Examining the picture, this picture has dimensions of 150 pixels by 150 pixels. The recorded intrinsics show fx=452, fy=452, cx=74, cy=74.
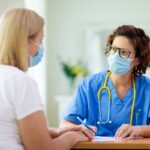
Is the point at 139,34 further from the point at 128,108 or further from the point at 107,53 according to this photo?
the point at 128,108

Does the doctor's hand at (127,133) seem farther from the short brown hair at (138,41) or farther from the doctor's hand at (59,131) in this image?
the short brown hair at (138,41)

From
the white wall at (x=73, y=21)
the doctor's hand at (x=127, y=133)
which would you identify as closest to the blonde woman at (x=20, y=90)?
the doctor's hand at (x=127, y=133)

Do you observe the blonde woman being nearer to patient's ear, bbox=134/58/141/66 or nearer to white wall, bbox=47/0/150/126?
patient's ear, bbox=134/58/141/66

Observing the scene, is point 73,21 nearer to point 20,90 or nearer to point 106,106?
point 106,106

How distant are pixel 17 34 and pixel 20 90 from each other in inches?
8.3

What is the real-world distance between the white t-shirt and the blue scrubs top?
30.1 inches

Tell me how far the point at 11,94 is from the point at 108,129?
35.2 inches

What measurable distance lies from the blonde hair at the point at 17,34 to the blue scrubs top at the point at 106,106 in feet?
2.54

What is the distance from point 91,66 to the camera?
5.72 meters

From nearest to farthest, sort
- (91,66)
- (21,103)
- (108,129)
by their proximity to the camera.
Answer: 1. (21,103)
2. (108,129)
3. (91,66)

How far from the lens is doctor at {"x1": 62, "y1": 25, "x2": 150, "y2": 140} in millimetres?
2404

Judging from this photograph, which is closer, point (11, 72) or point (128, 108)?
point (11, 72)

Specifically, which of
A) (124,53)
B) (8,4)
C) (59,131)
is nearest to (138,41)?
(124,53)

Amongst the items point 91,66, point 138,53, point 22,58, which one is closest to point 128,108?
point 138,53
